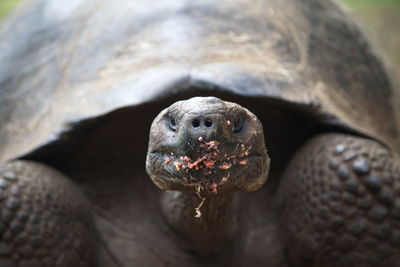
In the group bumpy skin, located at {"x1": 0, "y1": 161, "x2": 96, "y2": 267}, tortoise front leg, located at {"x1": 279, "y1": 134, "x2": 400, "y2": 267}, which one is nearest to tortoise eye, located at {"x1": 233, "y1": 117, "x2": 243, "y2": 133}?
tortoise front leg, located at {"x1": 279, "y1": 134, "x2": 400, "y2": 267}

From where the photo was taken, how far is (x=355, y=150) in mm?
2385

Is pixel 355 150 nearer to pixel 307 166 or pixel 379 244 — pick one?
pixel 307 166

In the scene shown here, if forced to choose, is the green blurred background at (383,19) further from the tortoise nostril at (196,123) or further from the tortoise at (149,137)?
the tortoise nostril at (196,123)

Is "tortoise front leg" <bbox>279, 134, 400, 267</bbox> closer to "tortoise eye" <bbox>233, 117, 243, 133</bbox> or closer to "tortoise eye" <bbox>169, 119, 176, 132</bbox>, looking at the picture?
"tortoise eye" <bbox>233, 117, 243, 133</bbox>

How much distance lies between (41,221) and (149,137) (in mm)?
653

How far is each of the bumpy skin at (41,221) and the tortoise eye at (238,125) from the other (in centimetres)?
104

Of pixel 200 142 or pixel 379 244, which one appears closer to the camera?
pixel 200 142

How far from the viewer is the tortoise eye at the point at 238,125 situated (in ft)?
5.43

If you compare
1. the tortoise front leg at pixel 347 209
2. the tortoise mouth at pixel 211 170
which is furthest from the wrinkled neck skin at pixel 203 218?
the tortoise front leg at pixel 347 209

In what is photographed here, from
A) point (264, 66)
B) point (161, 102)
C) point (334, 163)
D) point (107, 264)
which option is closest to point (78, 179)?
point (107, 264)

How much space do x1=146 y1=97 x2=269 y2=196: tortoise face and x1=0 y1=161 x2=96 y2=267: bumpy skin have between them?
727 mm

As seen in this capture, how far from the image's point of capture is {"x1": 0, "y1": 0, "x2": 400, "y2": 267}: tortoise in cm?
228

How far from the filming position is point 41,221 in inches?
88.4

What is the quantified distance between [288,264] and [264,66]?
0.96m
